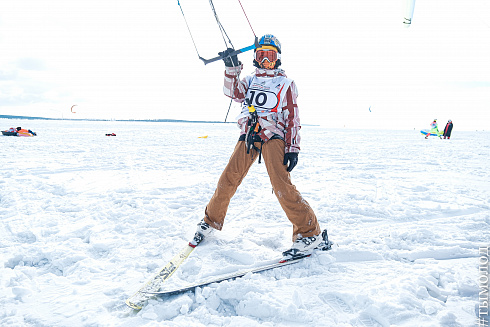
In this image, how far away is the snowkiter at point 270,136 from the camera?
9.04 ft

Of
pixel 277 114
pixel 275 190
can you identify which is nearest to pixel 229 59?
pixel 277 114

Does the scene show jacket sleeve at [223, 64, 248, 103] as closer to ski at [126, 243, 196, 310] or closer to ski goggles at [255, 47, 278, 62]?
ski goggles at [255, 47, 278, 62]

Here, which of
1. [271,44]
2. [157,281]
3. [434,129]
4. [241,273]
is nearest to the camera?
[157,281]

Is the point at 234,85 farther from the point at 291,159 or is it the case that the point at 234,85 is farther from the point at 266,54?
the point at 291,159

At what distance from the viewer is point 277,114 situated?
2896mm

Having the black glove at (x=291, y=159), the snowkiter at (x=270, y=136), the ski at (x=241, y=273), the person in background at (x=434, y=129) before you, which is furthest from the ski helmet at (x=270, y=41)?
the person in background at (x=434, y=129)

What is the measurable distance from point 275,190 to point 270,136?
538mm

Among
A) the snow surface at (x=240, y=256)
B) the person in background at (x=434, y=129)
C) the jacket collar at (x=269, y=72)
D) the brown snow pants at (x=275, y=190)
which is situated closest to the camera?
the snow surface at (x=240, y=256)

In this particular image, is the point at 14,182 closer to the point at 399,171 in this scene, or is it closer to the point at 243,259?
the point at 243,259

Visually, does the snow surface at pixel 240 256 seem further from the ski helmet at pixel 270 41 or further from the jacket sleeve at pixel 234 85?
the ski helmet at pixel 270 41

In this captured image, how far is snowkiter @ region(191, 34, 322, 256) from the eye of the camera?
2754 millimetres

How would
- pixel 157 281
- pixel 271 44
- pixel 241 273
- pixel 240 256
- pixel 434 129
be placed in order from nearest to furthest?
1. pixel 157 281
2. pixel 241 273
3. pixel 240 256
4. pixel 271 44
5. pixel 434 129

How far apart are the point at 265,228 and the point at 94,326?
2.11m

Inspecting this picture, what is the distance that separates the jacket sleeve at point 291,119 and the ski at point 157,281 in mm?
1407
